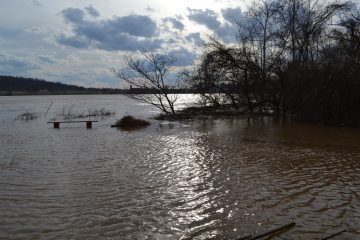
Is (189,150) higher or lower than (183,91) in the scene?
lower

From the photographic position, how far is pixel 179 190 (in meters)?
9.14

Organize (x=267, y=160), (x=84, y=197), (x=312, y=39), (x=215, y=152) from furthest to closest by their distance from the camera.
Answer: (x=312, y=39) < (x=215, y=152) < (x=267, y=160) < (x=84, y=197)

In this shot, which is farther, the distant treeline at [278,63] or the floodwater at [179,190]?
the distant treeline at [278,63]

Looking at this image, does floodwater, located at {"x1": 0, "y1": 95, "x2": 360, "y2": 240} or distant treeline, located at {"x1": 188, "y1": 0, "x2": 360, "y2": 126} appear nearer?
floodwater, located at {"x1": 0, "y1": 95, "x2": 360, "y2": 240}

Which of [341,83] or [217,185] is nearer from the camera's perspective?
[217,185]

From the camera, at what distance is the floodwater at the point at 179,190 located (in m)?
6.61

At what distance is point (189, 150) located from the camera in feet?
51.0

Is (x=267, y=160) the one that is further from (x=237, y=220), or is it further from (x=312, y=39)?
(x=312, y=39)

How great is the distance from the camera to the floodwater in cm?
661

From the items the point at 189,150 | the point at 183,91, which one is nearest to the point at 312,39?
the point at 183,91

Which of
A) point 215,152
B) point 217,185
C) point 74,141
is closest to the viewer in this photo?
point 217,185

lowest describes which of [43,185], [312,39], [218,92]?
[43,185]

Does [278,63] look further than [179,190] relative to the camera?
Yes

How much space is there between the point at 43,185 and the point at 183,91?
26.0 m
